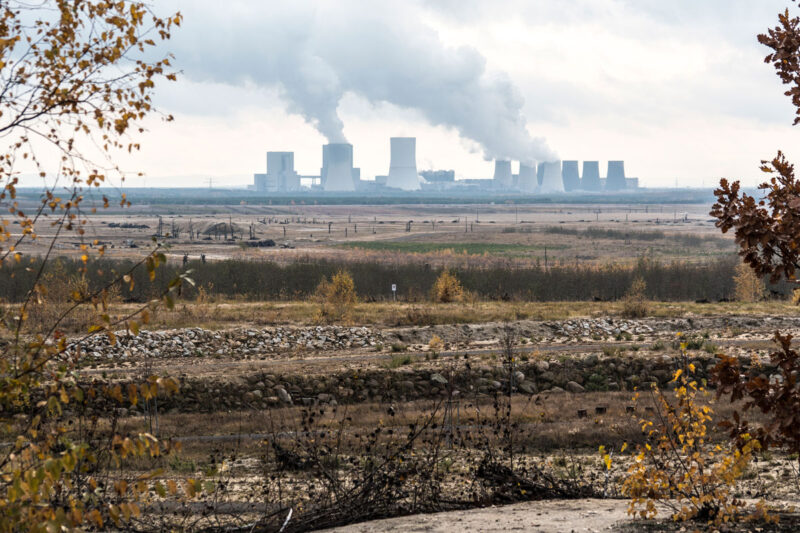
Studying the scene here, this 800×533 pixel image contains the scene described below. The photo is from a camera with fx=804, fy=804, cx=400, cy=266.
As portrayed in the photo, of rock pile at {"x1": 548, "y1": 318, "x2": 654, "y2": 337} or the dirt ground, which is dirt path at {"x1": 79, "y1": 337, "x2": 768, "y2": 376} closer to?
rock pile at {"x1": 548, "y1": 318, "x2": 654, "y2": 337}

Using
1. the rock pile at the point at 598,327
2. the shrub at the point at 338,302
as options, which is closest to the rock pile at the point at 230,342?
the shrub at the point at 338,302

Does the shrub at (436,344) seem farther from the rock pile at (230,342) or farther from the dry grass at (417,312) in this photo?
the dry grass at (417,312)

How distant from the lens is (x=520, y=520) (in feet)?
26.7

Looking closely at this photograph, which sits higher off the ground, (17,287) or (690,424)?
(690,424)

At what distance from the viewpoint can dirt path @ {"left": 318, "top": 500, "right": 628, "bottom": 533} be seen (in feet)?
25.4

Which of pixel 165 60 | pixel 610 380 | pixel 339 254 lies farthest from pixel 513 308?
pixel 339 254

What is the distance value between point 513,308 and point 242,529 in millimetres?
35784

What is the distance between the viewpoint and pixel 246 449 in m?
16.2

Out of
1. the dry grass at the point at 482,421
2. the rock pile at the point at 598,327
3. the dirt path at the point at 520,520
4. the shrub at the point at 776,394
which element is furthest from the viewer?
the rock pile at the point at 598,327

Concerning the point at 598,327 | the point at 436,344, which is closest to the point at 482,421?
the point at 436,344

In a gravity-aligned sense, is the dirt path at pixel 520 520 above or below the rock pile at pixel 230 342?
above

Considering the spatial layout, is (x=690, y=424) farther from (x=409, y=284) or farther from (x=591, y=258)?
(x=591, y=258)

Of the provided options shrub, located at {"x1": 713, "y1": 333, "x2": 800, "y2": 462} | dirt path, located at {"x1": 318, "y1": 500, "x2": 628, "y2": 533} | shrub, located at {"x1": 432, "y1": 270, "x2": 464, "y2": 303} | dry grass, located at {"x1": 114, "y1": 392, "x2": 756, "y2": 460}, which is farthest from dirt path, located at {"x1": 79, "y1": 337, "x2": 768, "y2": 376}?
shrub, located at {"x1": 713, "y1": 333, "x2": 800, "y2": 462}

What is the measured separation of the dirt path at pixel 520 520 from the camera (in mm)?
7742
